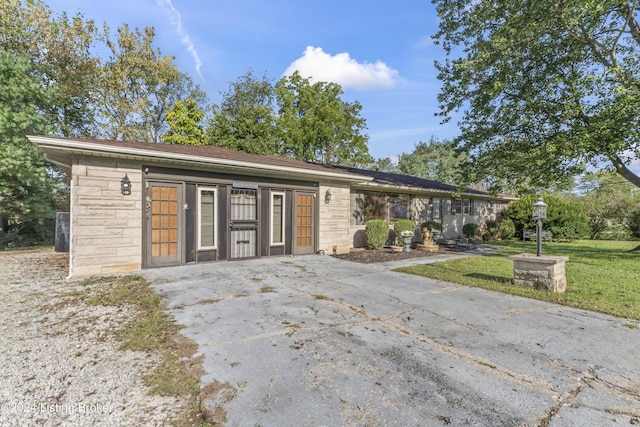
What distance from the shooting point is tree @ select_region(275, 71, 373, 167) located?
22.3 metres

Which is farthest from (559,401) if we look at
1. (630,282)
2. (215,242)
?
(215,242)

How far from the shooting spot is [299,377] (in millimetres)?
2295

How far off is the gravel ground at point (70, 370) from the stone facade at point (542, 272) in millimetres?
5791

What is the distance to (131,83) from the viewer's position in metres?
17.6

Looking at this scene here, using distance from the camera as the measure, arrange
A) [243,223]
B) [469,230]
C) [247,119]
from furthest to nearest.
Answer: [247,119]
[469,230]
[243,223]

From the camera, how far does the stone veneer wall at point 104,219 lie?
5668 millimetres

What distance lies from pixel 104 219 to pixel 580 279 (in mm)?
9889

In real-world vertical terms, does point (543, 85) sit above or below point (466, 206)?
above

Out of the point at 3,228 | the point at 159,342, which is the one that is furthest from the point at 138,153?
the point at 3,228

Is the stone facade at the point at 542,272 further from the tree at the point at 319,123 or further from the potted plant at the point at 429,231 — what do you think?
the tree at the point at 319,123

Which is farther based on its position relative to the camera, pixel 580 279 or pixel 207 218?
pixel 207 218

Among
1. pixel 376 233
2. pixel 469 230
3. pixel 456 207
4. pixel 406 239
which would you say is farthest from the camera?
pixel 456 207

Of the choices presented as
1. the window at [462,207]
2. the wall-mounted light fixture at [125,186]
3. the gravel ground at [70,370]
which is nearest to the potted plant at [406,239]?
the window at [462,207]

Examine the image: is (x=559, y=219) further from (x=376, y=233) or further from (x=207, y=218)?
(x=207, y=218)
